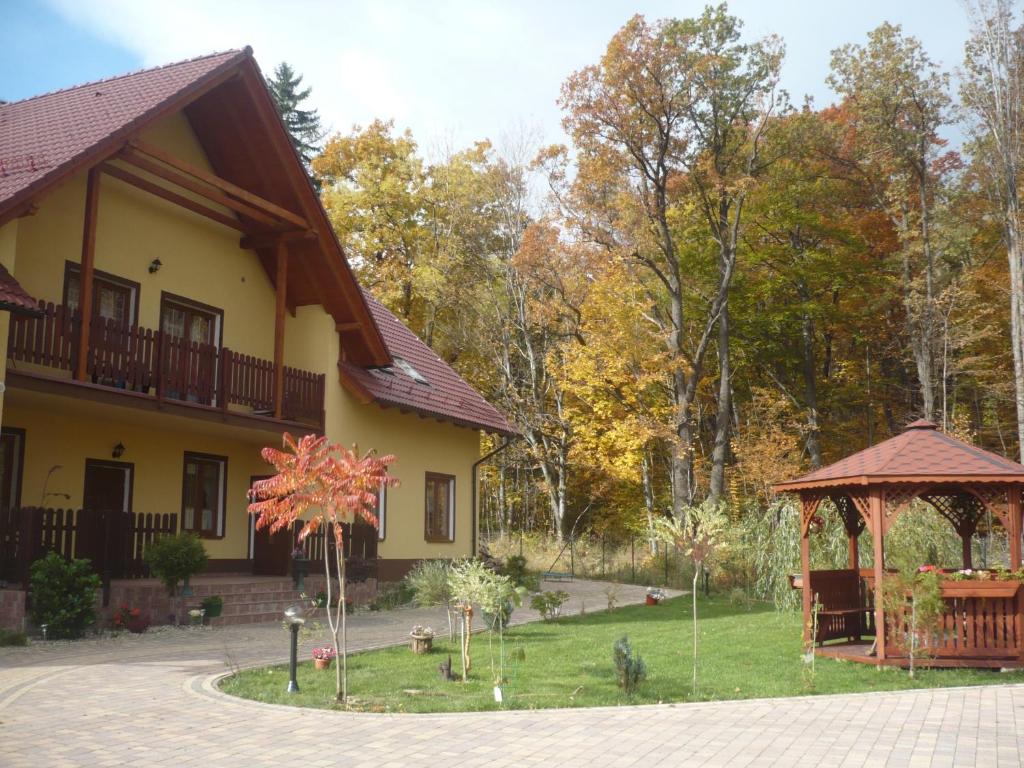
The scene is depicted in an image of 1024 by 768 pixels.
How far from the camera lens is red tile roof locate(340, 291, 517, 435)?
19.0 meters

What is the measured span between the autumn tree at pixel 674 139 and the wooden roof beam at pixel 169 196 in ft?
35.9

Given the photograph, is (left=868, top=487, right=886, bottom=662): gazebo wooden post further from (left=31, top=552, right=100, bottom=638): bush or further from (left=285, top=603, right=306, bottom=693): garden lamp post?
(left=31, top=552, right=100, bottom=638): bush

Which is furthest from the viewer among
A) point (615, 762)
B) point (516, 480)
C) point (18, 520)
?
point (516, 480)

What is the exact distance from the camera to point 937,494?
12117 mm

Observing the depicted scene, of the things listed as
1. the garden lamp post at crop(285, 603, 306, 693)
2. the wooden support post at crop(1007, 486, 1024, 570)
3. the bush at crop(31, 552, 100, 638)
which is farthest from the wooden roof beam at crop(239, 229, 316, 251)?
the wooden support post at crop(1007, 486, 1024, 570)

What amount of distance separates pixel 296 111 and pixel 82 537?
3599cm

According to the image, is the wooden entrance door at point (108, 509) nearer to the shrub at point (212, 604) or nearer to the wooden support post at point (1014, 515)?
the shrub at point (212, 604)

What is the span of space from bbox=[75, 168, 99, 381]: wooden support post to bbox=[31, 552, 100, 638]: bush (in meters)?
2.61

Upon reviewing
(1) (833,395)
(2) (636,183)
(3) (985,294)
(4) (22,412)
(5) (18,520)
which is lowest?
(5) (18,520)

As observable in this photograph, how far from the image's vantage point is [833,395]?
32000 millimetres

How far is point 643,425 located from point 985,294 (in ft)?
40.9

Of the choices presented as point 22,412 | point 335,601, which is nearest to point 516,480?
point 335,601

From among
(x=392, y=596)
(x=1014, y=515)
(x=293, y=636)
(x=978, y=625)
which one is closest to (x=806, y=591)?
(x=978, y=625)

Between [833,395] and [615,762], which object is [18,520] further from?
[833,395]
